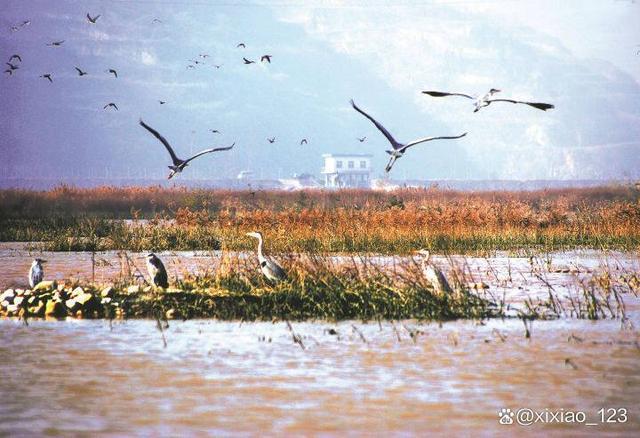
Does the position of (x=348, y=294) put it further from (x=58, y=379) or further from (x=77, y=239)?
(x=77, y=239)

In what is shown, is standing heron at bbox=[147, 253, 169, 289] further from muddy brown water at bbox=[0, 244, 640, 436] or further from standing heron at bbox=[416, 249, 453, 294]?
standing heron at bbox=[416, 249, 453, 294]

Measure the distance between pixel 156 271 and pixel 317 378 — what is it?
20.7 ft

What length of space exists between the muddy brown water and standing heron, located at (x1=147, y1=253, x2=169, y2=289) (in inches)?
52.5

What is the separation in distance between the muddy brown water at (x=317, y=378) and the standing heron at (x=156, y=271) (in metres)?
1.33

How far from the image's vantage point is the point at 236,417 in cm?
1043

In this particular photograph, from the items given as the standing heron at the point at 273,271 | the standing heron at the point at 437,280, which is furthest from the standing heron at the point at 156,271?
the standing heron at the point at 437,280

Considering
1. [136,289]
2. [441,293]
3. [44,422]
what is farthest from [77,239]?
[44,422]

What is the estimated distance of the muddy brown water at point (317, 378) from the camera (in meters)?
10.2

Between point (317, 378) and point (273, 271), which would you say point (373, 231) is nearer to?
point (273, 271)

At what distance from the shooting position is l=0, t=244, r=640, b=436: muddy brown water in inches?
402

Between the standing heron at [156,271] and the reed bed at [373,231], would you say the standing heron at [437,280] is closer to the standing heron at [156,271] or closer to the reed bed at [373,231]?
the standing heron at [156,271]

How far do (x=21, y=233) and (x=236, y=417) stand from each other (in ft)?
95.0

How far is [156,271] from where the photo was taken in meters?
17.9

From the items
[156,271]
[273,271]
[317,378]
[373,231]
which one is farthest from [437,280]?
[373,231]
